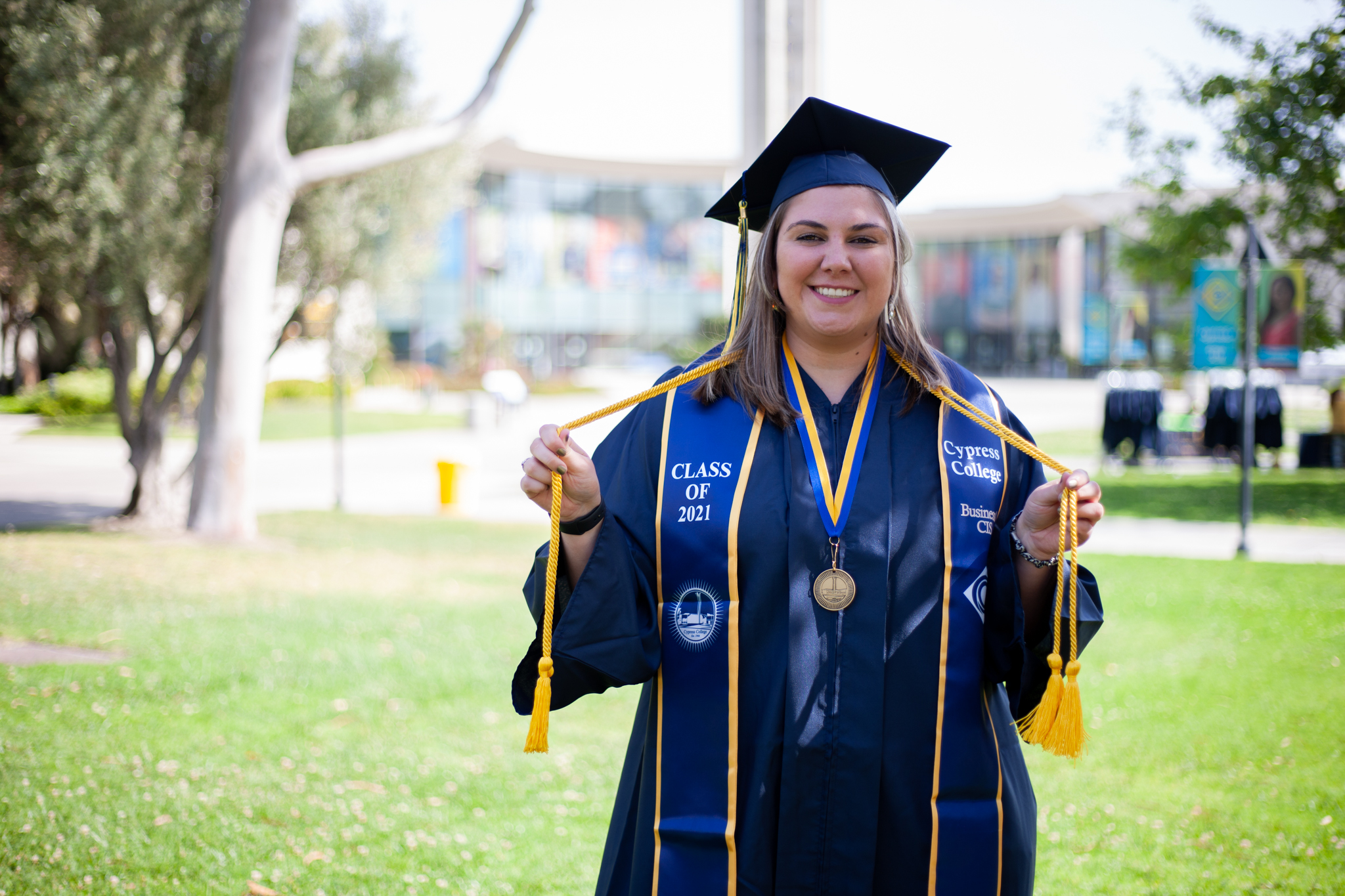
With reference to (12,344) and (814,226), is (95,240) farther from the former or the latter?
(12,344)

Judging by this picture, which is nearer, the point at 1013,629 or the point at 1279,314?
the point at 1013,629

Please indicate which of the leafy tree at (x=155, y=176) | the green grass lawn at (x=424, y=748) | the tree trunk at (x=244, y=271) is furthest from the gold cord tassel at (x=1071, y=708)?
the leafy tree at (x=155, y=176)

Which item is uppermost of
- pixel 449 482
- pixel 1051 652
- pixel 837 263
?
pixel 837 263

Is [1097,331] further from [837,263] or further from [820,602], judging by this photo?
[820,602]

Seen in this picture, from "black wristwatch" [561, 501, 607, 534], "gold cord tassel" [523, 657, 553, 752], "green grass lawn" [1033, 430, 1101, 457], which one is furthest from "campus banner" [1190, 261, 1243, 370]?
"gold cord tassel" [523, 657, 553, 752]

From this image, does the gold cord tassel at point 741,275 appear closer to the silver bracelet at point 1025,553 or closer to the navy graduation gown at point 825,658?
the navy graduation gown at point 825,658

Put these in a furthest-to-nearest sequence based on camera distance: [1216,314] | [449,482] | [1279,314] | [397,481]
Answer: [397,481] → [449,482] → [1279,314] → [1216,314]

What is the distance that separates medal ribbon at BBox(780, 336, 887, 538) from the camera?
2053 mm

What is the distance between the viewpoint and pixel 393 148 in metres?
11.6

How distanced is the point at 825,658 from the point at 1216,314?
12.1 m

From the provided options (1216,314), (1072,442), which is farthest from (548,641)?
(1072,442)

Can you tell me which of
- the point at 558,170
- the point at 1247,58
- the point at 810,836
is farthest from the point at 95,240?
the point at 558,170

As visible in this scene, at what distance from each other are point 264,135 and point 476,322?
1520 inches

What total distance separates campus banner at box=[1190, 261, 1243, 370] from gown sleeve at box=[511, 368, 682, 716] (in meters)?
11.8
